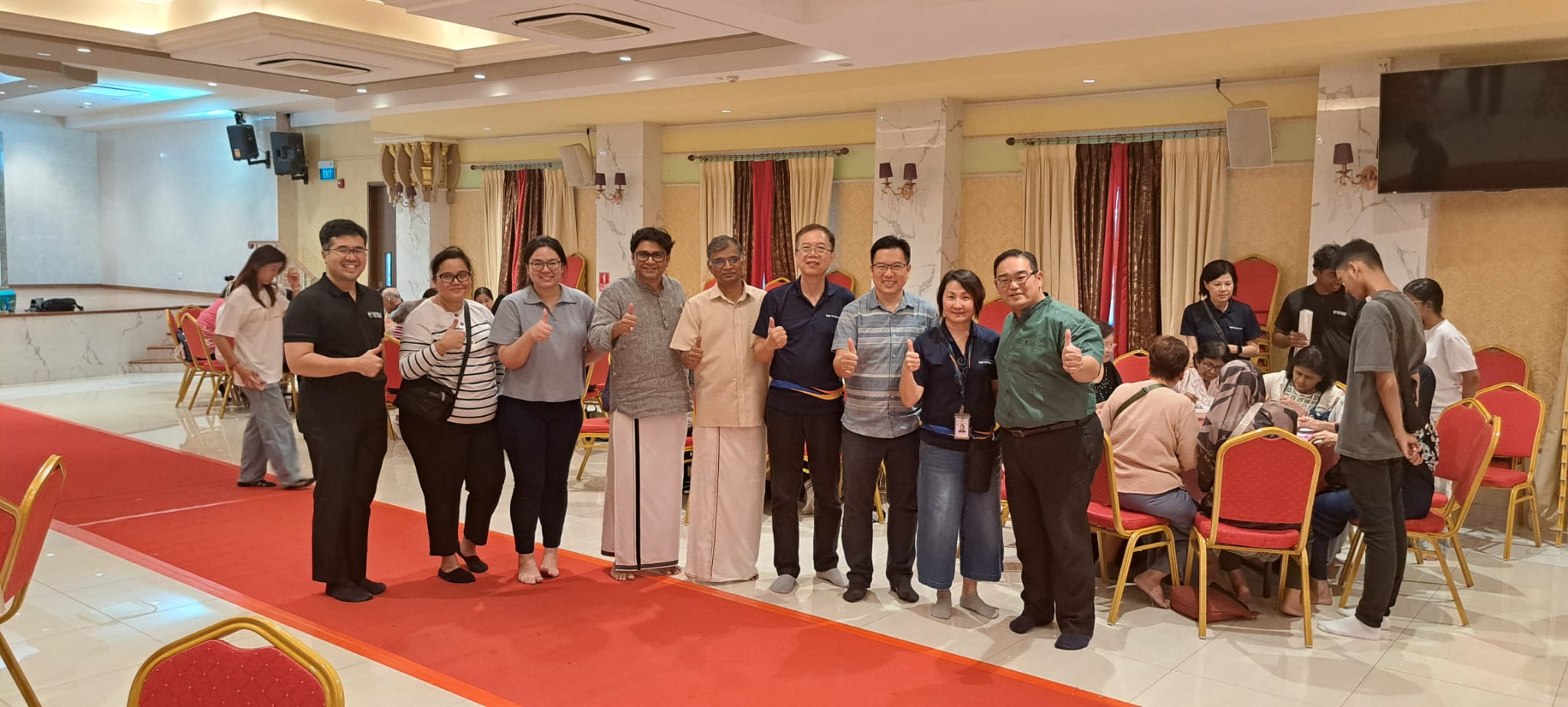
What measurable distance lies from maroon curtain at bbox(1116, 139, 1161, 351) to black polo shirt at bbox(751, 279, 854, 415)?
15.4 feet

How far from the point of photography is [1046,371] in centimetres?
393

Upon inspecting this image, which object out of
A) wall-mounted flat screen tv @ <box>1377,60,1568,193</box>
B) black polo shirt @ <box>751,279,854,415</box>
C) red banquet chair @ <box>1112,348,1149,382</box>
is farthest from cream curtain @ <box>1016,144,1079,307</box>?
black polo shirt @ <box>751,279,854,415</box>

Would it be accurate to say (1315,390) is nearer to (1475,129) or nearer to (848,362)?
(848,362)

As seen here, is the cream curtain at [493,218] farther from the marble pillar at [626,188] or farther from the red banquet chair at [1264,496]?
the red banquet chair at [1264,496]

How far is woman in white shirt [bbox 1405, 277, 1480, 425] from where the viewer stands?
227 inches

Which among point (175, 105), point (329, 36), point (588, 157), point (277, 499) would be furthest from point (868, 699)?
point (175, 105)

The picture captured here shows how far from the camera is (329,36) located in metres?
8.21

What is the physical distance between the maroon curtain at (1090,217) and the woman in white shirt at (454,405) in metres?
5.72

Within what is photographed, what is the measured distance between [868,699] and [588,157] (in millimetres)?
9627

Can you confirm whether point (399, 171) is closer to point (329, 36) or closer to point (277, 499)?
point (329, 36)

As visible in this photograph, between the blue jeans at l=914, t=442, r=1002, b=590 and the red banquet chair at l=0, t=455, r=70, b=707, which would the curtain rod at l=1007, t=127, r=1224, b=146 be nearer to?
the blue jeans at l=914, t=442, r=1002, b=590

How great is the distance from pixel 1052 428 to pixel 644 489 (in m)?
1.84

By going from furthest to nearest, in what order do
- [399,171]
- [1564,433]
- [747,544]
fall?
1. [399,171]
2. [1564,433]
3. [747,544]

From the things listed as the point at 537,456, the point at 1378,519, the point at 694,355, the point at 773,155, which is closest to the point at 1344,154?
the point at 1378,519
